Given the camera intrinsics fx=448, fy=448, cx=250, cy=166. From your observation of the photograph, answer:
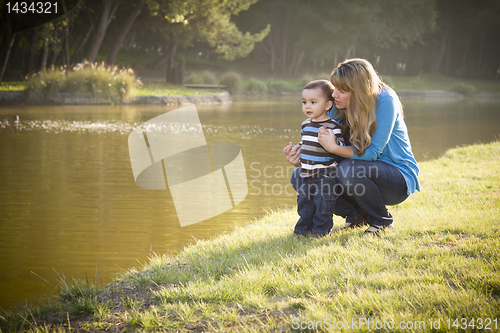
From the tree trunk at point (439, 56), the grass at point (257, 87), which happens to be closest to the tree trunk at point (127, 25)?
the grass at point (257, 87)

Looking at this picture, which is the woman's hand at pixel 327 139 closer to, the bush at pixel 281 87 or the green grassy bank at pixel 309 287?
the green grassy bank at pixel 309 287

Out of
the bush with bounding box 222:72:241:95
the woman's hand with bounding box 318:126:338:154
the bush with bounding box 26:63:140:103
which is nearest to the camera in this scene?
the woman's hand with bounding box 318:126:338:154

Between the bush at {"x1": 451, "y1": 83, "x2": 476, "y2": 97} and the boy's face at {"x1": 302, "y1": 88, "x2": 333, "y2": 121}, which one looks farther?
the bush at {"x1": 451, "y1": 83, "x2": 476, "y2": 97}

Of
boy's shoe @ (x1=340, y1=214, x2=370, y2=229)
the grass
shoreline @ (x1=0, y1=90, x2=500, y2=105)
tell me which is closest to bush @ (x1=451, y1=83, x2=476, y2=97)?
the grass

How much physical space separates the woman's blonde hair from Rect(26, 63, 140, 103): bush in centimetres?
1499

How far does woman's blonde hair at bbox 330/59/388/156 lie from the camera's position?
10.2 ft

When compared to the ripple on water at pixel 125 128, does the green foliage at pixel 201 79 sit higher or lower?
higher

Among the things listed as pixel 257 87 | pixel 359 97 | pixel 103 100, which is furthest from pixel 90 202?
pixel 257 87

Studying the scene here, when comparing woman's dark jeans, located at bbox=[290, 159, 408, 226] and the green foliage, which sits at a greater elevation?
the green foliage

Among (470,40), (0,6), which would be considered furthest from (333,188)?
(470,40)

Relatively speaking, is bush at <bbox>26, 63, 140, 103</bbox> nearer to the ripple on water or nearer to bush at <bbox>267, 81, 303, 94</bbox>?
the ripple on water

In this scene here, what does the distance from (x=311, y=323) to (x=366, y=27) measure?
4318 centimetres

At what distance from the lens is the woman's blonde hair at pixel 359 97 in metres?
3.10

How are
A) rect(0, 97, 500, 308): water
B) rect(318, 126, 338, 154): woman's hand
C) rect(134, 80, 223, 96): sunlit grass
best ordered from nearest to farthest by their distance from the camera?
1. rect(318, 126, 338, 154): woman's hand
2. rect(0, 97, 500, 308): water
3. rect(134, 80, 223, 96): sunlit grass
